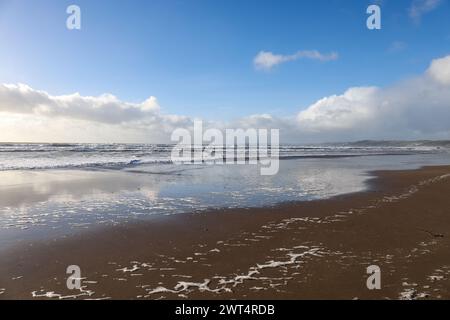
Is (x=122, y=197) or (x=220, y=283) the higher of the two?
(x=122, y=197)

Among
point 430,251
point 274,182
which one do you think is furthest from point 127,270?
point 274,182

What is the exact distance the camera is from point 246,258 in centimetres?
654

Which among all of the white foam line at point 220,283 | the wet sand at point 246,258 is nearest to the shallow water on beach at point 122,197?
the wet sand at point 246,258

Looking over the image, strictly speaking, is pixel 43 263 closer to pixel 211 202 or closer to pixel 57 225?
pixel 57 225

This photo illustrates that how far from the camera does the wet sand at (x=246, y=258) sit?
5167mm

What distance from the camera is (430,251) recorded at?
6824 mm
